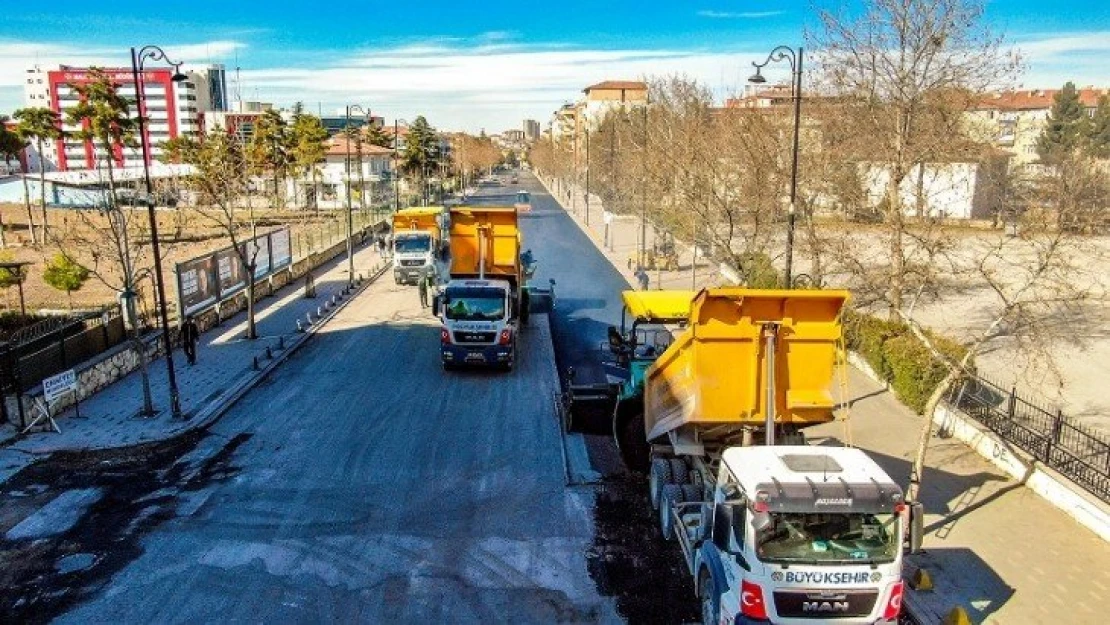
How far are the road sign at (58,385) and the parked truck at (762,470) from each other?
11.6 meters

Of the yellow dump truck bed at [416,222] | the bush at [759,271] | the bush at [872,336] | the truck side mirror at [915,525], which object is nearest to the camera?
the truck side mirror at [915,525]

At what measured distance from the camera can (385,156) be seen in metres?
90.6

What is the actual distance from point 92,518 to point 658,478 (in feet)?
29.2

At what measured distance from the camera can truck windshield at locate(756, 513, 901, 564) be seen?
7.89 meters

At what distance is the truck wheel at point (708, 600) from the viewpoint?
875 centimetres

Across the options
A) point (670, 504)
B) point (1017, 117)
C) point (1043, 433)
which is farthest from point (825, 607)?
point (1017, 117)

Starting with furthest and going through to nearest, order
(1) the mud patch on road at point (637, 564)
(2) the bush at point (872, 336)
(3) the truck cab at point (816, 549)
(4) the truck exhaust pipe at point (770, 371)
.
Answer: (2) the bush at point (872, 336) < (4) the truck exhaust pipe at point (770, 371) < (1) the mud patch on road at point (637, 564) < (3) the truck cab at point (816, 549)

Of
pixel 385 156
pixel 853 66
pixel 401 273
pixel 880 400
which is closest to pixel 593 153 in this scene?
pixel 385 156

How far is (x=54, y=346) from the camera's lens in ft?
59.3

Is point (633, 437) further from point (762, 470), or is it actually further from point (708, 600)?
point (762, 470)

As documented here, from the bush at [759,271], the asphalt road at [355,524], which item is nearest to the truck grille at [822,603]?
the asphalt road at [355,524]

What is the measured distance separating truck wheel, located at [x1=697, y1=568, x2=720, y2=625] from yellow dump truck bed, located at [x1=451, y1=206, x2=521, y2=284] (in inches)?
666

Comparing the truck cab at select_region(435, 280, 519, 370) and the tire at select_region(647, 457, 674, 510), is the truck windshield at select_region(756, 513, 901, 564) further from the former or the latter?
the truck cab at select_region(435, 280, 519, 370)

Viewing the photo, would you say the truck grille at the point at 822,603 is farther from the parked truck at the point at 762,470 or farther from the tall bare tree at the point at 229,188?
the tall bare tree at the point at 229,188
